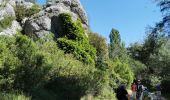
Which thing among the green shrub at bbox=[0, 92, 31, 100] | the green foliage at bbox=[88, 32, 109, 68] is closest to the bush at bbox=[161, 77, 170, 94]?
the green foliage at bbox=[88, 32, 109, 68]

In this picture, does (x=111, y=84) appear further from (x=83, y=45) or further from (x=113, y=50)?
(x=113, y=50)

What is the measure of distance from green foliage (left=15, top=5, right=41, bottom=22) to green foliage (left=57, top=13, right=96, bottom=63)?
351cm

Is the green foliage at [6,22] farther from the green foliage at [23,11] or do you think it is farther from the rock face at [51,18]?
the green foliage at [23,11]

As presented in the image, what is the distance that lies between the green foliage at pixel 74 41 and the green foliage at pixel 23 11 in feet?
11.5

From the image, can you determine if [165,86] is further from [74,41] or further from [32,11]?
[32,11]

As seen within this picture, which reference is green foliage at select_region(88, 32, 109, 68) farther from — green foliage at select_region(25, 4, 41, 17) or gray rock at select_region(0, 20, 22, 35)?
gray rock at select_region(0, 20, 22, 35)

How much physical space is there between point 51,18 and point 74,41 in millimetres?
3310

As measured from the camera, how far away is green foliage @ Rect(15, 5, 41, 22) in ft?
116

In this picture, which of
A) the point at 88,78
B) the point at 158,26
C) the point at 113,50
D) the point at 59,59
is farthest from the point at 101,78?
the point at 113,50

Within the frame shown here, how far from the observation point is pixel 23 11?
36250 millimetres

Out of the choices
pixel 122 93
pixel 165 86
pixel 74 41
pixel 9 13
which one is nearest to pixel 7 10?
pixel 9 13

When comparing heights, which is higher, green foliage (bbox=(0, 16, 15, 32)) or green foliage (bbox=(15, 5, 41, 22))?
green foliage (bbox=(15, 5, 41, 22))

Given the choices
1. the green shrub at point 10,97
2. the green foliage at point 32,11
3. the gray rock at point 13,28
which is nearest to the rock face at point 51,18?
the gray rock at point 13,28

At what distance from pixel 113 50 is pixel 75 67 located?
107ft
